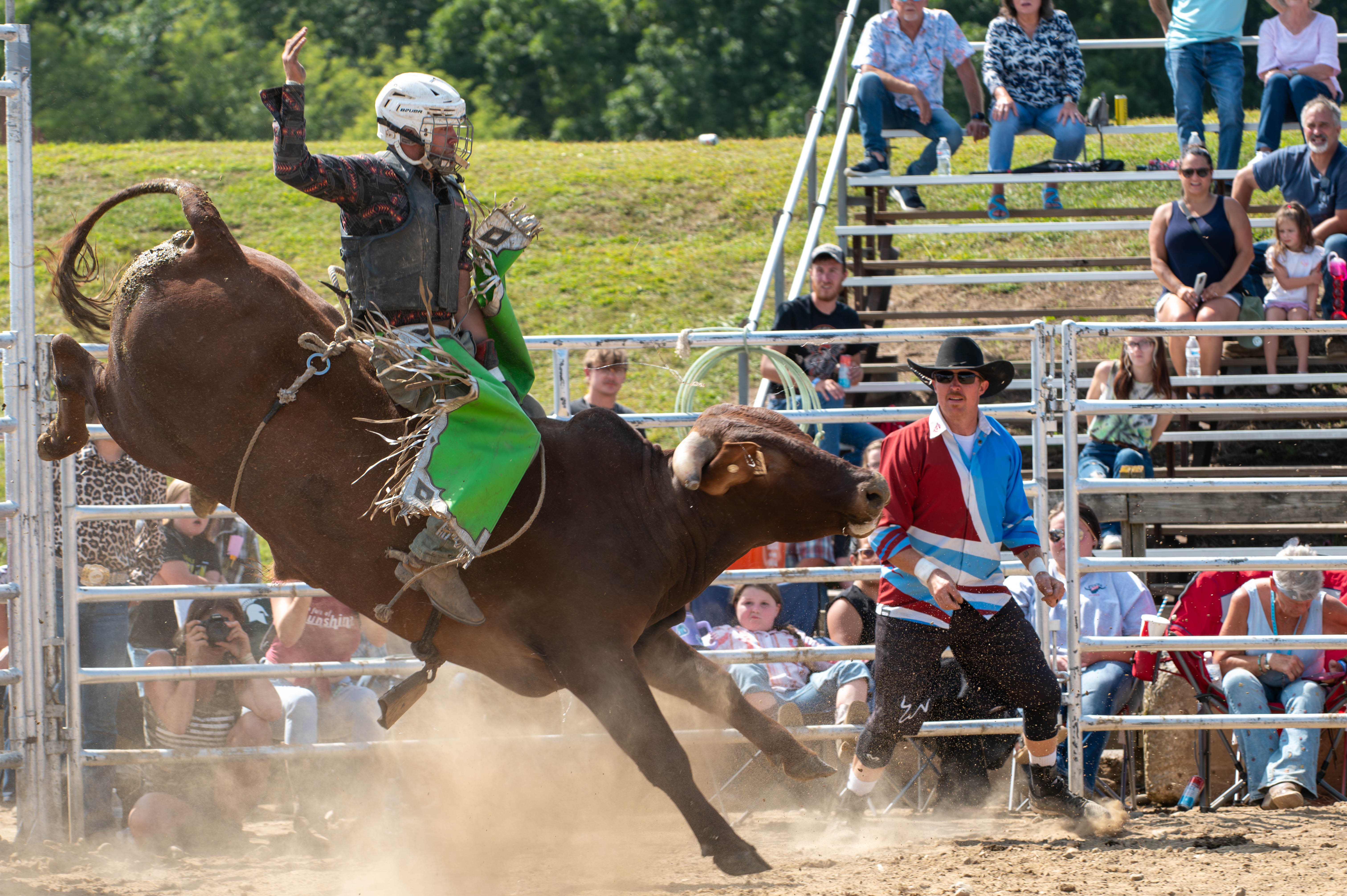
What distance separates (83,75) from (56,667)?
28.7m

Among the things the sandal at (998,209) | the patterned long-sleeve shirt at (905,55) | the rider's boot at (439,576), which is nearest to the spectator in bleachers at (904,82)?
the patterned long-sleeve shirt at (905,55)

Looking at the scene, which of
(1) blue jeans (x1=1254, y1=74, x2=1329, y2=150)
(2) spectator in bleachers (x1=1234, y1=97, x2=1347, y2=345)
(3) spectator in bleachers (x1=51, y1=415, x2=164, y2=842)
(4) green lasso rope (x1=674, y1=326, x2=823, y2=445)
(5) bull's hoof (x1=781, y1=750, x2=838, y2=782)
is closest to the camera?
(5) bull's hoof (x1=781, y1=750, x2=838, y2=782)

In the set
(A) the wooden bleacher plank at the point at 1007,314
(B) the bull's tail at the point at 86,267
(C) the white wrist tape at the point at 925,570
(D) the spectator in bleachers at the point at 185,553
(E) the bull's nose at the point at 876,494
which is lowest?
(D) the spectator in bleachers at the point at 185,553

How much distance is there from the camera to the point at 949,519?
5.37 meters

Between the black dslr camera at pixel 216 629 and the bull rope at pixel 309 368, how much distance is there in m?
1.40

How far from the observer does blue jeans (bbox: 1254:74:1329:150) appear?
10148 millimetres

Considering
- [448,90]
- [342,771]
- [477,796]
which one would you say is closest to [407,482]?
[448,90]

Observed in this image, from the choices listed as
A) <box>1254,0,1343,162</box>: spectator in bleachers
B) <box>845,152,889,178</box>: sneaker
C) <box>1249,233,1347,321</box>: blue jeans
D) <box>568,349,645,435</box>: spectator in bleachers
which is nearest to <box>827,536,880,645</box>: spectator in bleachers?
<box>568,349,645,435</box>: spectator in bleachers

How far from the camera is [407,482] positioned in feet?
14.6

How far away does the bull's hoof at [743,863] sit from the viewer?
13.9 ft

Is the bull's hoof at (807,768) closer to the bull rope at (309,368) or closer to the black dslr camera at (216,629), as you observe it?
the bull rope at (309,368)

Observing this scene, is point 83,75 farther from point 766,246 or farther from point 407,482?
point 407,482

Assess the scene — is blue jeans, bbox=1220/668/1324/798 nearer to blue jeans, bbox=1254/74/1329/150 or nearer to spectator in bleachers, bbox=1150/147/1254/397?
spectator in bleachers, bbox=1150/147/1254/397

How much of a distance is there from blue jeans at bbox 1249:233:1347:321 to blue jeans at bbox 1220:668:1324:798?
3.35 m
